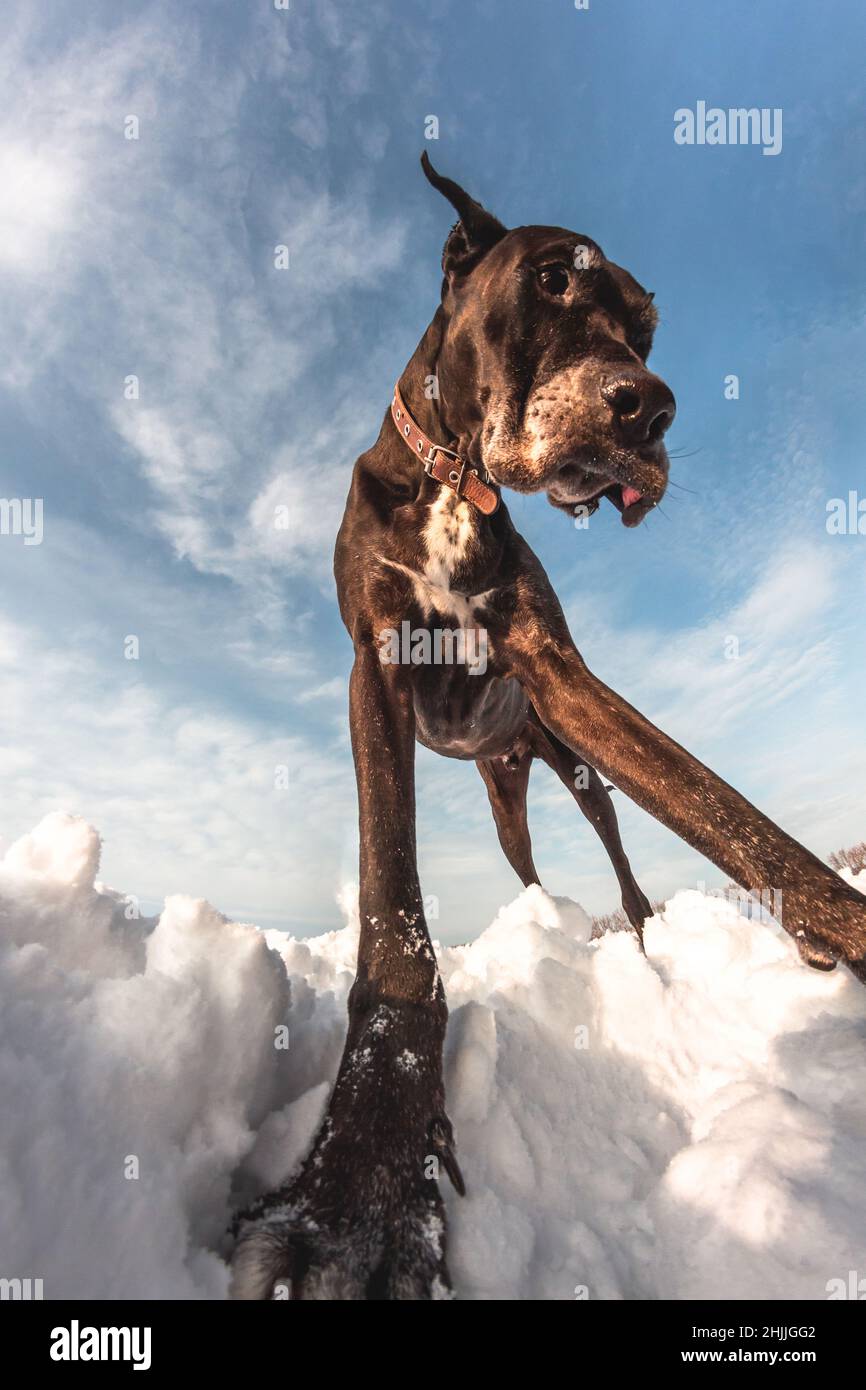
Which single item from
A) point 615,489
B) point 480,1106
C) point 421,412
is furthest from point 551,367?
point 480,1106

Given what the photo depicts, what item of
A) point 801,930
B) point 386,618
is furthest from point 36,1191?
point 386,618

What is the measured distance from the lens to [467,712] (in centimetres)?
423

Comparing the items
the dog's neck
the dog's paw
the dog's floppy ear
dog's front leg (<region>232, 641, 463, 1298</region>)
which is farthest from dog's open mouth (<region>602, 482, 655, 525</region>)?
the dog's paw

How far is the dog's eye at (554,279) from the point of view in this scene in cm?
317

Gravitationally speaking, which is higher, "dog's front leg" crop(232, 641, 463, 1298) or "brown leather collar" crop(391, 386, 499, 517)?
"brown leather collar" crop(391, 386, 499, 517)

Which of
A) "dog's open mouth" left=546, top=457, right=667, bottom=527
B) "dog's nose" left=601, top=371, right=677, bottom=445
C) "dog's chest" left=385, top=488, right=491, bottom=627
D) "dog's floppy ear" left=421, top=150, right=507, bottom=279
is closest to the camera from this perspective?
"dog's nose" left=601, top=371, right=677, bottom=445

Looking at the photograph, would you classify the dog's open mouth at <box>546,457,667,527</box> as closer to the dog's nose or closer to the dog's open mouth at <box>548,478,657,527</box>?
the dog's open mouth at <box>548,478,657,527</box>

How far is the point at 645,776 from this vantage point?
2.71m

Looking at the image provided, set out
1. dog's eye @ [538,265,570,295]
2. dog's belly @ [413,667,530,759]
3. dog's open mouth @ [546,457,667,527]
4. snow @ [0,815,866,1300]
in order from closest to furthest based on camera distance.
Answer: snow @ [0,815,866,1300]
dog's open mouth @ [546,457,667,527]
dog's eye @ [538,265,570,295]
dog's belly @ [413,667,530,759]

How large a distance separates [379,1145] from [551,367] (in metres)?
3.01

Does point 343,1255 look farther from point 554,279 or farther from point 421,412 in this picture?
point 554,279

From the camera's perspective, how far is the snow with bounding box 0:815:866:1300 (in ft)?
4.38

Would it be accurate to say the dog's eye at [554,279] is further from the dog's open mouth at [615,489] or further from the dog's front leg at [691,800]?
the dog's front leg at [691,800]

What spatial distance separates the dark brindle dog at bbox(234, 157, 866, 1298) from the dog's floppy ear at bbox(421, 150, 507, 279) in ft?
0.04
